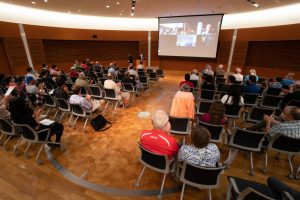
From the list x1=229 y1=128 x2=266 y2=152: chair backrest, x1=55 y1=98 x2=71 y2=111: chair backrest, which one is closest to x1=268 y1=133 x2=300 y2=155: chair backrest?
x1=229 y1=128 x2=266 y2=152: chair backrest

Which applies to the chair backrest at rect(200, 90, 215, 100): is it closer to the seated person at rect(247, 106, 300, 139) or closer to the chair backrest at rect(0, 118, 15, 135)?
the seated person at rect(247, 106, 300, 139)

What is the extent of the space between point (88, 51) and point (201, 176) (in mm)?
14278

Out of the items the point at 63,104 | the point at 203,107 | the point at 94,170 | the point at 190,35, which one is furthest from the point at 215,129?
the point at 190,35

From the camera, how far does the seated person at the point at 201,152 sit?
6.31ft

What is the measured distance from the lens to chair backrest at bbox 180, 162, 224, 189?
1890mm

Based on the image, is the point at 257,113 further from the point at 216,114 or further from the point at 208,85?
the point at 208,85

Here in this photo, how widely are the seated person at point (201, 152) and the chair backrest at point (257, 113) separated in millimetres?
2306

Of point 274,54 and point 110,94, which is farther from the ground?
point 274,54

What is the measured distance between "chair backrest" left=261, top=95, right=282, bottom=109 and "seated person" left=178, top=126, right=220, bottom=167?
147 inches

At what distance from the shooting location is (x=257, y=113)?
144 inches

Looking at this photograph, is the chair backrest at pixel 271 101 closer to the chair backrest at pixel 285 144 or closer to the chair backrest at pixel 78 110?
the chair backrest at pixel 285 144

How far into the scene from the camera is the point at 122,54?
15195mm

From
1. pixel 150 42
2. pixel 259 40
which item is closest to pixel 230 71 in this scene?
pixel 259 40

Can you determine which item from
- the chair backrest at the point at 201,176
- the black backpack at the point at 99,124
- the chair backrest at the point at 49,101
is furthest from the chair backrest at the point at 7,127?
the chair backrest at the point at 201,176
